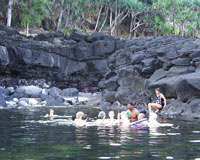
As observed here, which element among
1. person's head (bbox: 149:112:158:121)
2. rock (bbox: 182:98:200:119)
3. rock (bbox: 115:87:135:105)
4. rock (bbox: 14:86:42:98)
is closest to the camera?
person's head (bbox: 149:112:158:121)

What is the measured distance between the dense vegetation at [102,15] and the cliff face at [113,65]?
673 centimetres

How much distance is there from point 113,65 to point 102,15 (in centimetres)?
3579

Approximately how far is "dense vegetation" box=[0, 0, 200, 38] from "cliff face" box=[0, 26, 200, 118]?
265 inches

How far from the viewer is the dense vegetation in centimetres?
5128

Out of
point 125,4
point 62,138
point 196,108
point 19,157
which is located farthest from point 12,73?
point 19,157

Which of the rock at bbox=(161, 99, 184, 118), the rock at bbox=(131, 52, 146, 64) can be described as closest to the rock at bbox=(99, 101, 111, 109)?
the rock at bbox=(131, 52, 146, 64)

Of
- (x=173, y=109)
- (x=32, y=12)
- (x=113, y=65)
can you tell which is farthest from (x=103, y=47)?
(x=173, y=109)

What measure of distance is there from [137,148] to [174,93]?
1465 centimetres

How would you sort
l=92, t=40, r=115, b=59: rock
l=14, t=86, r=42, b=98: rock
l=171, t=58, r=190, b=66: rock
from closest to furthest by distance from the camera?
l=171, t=58, r=190, b=66: rock → l=14, t=86, r=42, b=98: rock → l=92, t=40, r=115, b=59: rock

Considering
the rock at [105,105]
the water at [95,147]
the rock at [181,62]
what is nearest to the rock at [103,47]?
the rock at [105,105]

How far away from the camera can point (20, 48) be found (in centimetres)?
4216

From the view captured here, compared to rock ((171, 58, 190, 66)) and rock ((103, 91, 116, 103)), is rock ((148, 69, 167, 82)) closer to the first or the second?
rock ((171, 58, 190, 66))

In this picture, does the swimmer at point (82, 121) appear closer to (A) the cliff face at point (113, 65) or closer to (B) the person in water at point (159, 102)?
(B) the person in water at point (159, 102)

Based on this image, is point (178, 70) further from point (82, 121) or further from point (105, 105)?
point (82, 121)
